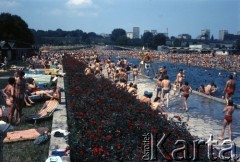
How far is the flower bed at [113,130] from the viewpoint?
6418 millimetres

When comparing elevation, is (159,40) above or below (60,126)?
above

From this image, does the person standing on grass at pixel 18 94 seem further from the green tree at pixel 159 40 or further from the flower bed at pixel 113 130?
the green tree at pixel 159 40

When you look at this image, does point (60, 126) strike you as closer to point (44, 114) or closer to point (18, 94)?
point (44, 114)

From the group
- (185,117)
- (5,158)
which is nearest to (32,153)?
(5,158)

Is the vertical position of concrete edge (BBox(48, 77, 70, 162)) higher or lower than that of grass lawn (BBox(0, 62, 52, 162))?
higher

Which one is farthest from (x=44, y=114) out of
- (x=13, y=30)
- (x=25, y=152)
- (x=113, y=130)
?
(x=13, y=30)

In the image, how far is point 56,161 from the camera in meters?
5.88

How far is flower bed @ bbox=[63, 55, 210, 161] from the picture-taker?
6418mm

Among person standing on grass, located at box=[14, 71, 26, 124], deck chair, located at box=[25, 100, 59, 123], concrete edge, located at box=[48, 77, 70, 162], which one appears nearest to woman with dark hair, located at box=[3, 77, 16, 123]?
person standing on grass, located at box=[14, 71, 26, 124]

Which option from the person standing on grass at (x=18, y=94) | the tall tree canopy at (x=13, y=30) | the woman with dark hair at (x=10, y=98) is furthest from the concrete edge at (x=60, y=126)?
the tall tree canopy at (x=13, y=30)

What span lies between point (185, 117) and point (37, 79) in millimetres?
10160

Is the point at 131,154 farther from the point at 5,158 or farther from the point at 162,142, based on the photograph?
the point at 5,158

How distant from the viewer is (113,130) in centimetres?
785

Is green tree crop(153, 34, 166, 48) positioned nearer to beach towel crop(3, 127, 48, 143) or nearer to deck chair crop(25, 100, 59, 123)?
deck chair crop(25, 100, 59, 123)
